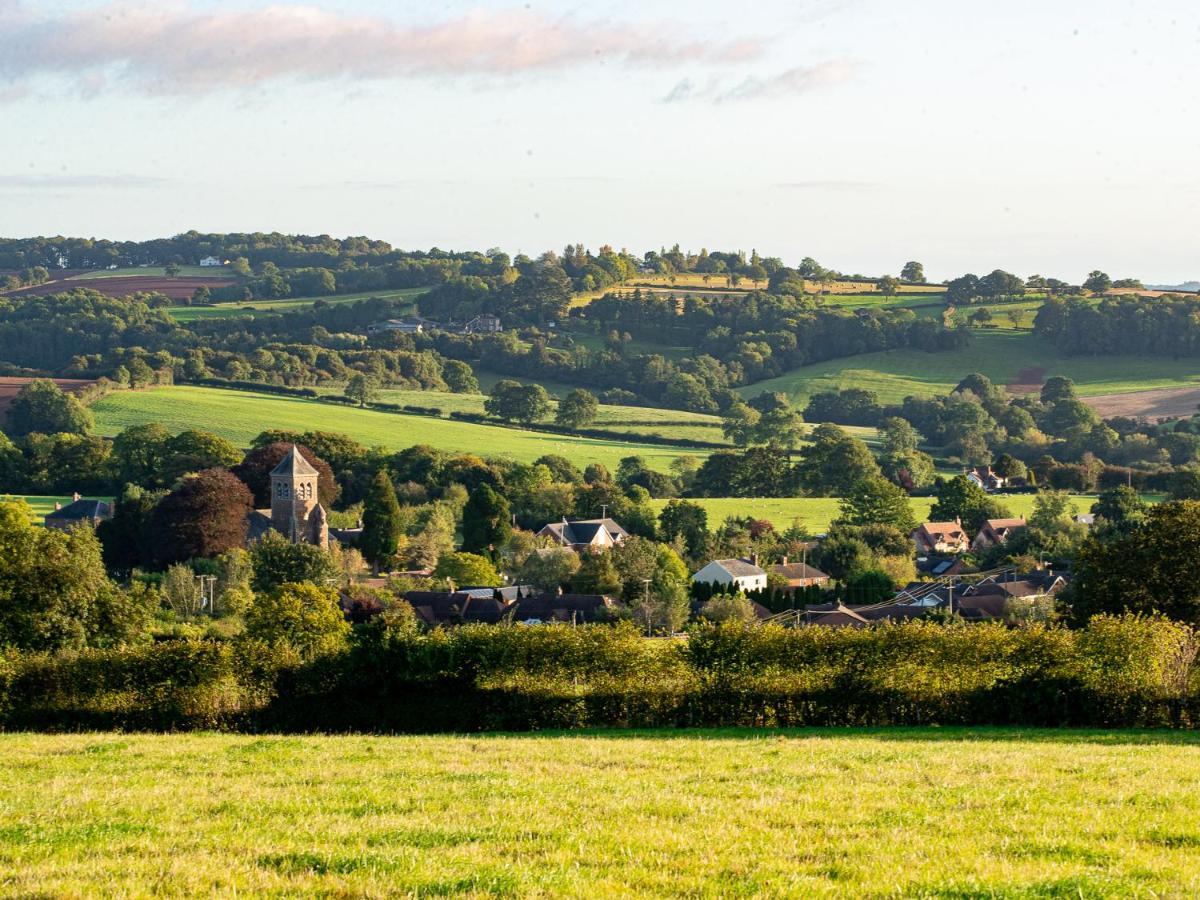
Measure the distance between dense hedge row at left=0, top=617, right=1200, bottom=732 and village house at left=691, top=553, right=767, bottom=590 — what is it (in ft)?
158

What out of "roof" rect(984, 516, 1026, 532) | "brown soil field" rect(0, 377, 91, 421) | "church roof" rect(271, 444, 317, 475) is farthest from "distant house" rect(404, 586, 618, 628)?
"brown soil field" rect(0, 377, 91, 421)

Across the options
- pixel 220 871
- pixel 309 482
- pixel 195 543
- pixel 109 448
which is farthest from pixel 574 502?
pixel 220 871

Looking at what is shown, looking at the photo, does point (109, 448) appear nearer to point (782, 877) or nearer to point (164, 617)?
point (164, 617)

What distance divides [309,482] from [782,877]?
75.1m

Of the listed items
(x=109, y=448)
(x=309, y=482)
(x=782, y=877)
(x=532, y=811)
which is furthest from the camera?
(x=109, y=448)

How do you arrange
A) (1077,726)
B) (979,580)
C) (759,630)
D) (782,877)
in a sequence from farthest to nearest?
(979,580), (759,630), (1077,726), (782,877)

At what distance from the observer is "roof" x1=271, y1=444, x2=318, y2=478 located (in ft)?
272

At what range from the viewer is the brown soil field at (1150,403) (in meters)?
141

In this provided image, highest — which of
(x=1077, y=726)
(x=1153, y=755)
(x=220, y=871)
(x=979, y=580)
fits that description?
(x=220, y=871)

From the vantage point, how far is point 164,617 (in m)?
60.9

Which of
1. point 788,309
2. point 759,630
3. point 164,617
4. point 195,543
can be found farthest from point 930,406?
point 759,630

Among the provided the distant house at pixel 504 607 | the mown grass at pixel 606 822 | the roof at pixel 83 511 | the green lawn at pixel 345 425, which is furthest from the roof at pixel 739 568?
the mown grass at pixel 606 822

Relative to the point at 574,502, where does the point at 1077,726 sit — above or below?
above

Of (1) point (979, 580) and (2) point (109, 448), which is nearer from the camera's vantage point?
(1) point (979, 580)
